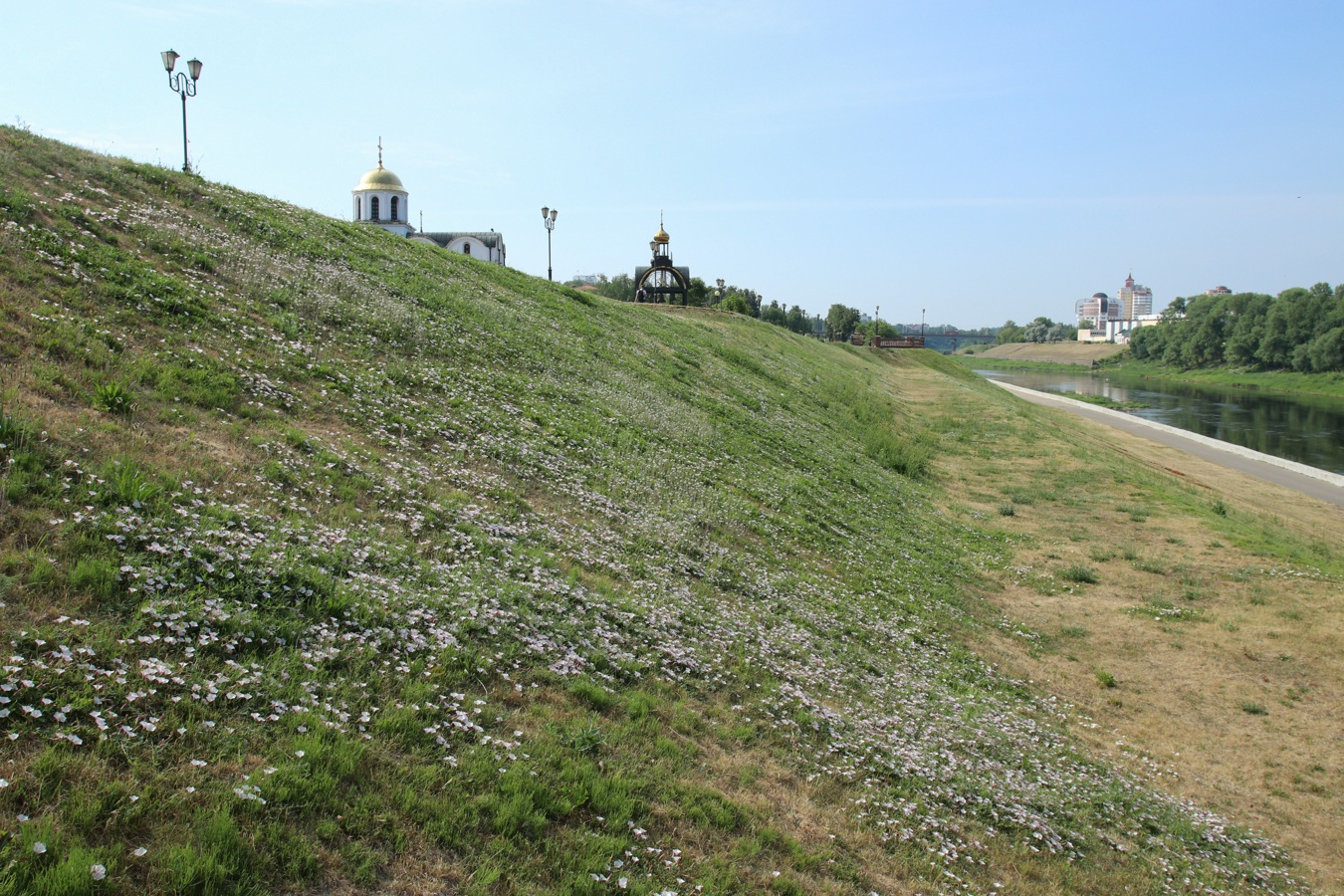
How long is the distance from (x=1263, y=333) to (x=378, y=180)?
126 m

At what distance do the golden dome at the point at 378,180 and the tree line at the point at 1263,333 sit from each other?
388 feet

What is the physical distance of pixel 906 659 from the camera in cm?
1228

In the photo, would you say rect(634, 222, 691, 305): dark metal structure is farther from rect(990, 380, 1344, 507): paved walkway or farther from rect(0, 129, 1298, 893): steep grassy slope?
rect(0, 129, 1298, 893): steep grassy slope

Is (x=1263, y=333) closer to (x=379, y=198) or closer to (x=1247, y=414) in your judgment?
(x=1247, y=414)

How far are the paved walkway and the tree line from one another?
163 feet

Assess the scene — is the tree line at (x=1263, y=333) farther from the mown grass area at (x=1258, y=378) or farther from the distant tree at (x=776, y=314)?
the distant tree at (x=776, y=314)

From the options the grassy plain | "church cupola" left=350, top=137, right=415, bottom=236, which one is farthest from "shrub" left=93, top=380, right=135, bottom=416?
"church cupola" left=350, top=137, right=415, bottom=236

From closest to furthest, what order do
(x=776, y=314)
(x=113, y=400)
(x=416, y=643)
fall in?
(x=416, y=643) < (x=113, y=400) < (x=776, y=314)

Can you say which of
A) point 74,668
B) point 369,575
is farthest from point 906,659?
point 74,668

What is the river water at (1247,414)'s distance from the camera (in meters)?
62.1

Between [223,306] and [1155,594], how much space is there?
20.4 meters

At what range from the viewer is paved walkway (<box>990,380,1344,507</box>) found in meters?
45.4

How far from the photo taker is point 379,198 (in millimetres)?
87688

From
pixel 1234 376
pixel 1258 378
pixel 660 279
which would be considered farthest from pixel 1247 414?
pixel 660 279
